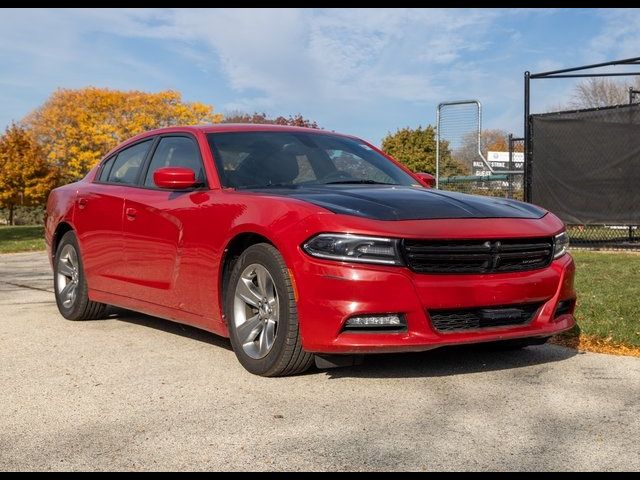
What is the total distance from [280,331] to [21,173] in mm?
49034

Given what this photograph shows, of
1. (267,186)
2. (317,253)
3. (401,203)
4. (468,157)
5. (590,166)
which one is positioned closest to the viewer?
(317,253)

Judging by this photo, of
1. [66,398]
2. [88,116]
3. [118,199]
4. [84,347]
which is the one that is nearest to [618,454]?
[66,398]

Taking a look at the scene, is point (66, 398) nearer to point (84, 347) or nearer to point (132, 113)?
point (84, 347)

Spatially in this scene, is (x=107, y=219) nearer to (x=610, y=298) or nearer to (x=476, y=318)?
(x=476, y=318)

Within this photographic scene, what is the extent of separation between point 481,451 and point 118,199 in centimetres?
388

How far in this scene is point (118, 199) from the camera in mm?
6070

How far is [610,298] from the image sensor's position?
727 cm

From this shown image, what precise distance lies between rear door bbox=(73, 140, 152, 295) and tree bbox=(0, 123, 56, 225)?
150 ft

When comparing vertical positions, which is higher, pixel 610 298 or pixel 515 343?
pixel 515 343

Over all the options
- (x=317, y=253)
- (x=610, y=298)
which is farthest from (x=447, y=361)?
(x=610, y=298)

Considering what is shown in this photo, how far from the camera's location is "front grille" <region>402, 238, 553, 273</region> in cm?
409

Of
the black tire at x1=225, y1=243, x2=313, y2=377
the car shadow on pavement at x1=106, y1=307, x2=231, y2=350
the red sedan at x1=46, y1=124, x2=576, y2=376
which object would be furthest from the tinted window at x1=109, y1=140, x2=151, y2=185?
the black tire at x1=225, y1=243, x2=313, y2=377

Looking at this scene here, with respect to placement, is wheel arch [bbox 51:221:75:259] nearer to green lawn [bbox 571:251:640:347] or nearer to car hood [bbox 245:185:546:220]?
car hood [bbox 245:185:546:220]

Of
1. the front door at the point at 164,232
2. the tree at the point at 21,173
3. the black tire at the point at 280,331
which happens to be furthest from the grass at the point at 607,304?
the tree at the point at 21,173
